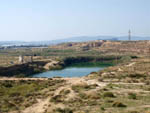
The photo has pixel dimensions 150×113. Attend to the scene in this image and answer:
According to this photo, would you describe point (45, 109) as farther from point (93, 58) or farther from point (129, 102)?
point (93, 58)

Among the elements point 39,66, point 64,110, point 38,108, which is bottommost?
point 39,66

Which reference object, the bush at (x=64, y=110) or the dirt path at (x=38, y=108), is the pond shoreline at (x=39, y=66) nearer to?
the dirt path at (x=38, y=108)

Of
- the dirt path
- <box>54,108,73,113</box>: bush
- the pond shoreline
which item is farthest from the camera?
the pond shoreline

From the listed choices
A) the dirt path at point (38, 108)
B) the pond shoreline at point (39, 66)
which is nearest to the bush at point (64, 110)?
the dirt path at point (38, 108)

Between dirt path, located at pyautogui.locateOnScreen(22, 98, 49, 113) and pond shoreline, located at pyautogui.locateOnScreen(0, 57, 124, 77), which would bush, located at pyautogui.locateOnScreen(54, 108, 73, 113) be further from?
pond shoreline, located at pyautogui.locateOnScreen(0, 57, 124, 77)

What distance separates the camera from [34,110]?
20.0 meters

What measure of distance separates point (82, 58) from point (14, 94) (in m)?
78.4

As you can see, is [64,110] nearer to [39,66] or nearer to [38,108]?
[38,108]

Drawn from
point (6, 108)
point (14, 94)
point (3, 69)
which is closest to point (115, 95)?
point (6, 108)

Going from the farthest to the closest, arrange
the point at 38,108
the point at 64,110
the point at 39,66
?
the point at 39,66 < the point at 38,108 < the point at 64,110

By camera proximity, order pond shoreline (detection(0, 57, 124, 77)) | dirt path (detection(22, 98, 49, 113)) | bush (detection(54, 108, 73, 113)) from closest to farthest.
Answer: bush (detection(54, 108, 73, 113)) → dirt path (detection(22, 98, 49, 113)) → pond shoreline (detection(0, 57, 124, 77))

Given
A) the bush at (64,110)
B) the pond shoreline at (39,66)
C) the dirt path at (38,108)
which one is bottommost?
the pond shoreline at (39,66)

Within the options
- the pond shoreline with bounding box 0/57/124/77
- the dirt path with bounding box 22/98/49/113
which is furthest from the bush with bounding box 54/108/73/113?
the pond shoreline with bounding box 0/57/124/77

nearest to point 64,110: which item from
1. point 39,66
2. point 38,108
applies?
point 38,108
